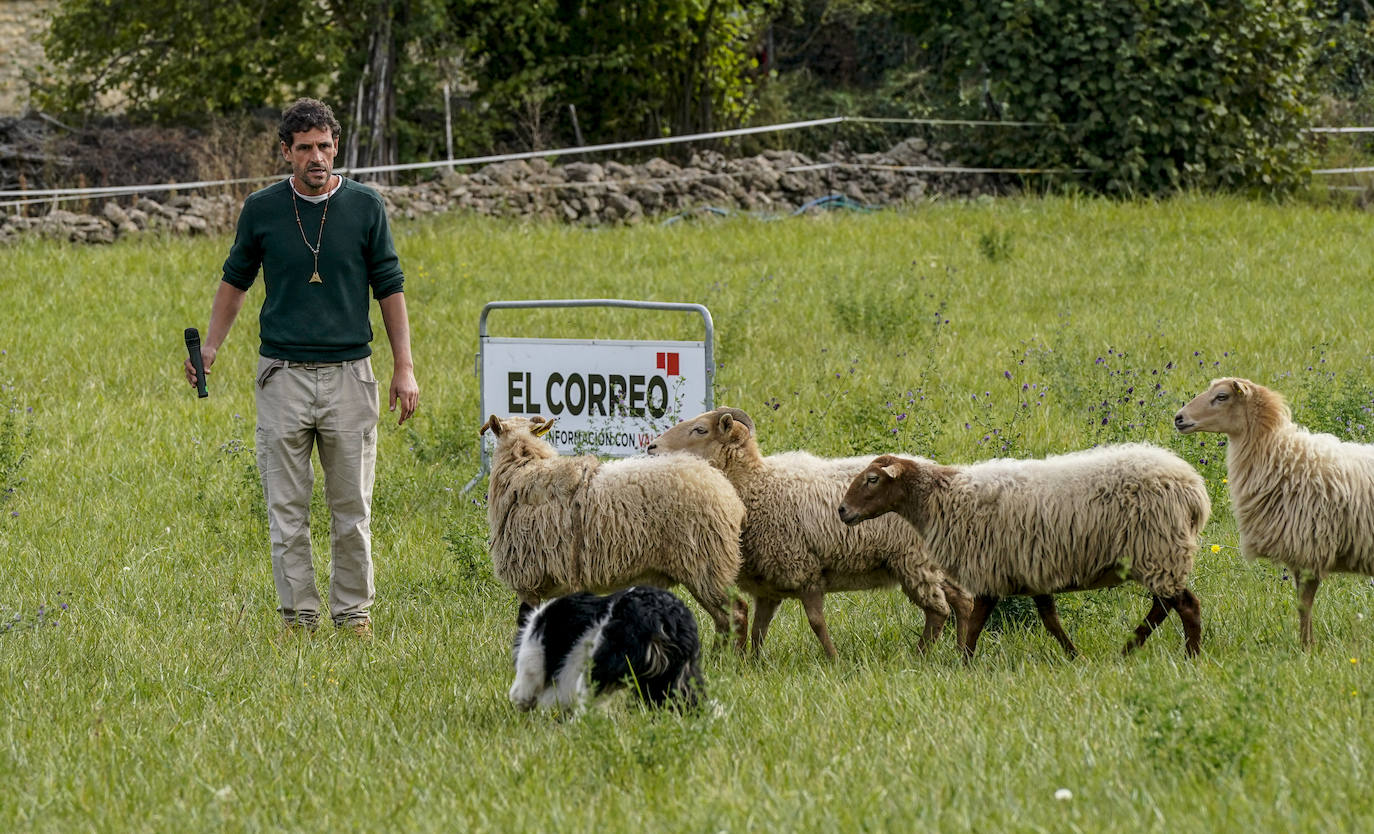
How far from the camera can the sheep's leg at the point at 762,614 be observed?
20.1 feet

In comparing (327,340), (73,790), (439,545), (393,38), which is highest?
(393,38)

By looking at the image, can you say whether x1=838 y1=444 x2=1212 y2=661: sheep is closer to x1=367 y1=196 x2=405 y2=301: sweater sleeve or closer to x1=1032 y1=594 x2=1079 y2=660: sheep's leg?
x1=1032 y1=594 x2=1079 y2=660: sheep's leg

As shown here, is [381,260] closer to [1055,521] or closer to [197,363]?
[197,363]

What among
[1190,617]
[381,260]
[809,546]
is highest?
[381,260]

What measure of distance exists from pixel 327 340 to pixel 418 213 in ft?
37.1

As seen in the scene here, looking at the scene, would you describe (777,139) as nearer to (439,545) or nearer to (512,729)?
(439,545)

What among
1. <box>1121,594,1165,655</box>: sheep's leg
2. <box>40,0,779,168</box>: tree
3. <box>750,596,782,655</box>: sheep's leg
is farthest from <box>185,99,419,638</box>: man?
<box>40,0,779,168</box>: tree

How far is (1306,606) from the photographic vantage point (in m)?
5.59

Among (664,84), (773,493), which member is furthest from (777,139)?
(773,493)

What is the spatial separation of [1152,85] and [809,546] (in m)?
13.7

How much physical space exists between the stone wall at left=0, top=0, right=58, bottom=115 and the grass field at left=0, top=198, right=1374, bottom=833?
11066 mm

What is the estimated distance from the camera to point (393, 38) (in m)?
22.8

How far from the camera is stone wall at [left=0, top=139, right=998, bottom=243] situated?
54.3ft

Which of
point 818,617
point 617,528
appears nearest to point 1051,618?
point 818,617
